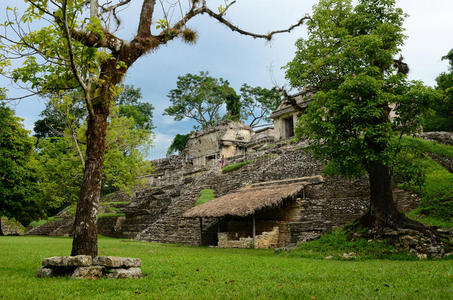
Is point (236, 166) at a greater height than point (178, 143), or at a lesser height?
lesser

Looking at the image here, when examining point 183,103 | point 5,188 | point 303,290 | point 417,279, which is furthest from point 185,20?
point 183,103

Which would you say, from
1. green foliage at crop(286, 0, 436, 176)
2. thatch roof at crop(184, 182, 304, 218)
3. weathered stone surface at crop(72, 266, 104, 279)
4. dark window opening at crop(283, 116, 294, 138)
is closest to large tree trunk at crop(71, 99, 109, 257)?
weathered stone surface at crop(72, 266, 104, 279)

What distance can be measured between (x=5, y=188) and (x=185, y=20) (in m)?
8.93

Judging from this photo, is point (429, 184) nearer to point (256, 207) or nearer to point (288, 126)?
point (256, 207)

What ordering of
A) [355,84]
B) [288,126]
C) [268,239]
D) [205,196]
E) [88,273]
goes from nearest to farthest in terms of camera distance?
[88,273] → [355,84] → [268,239] → [205,196] → [288,126]

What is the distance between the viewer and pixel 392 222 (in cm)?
962

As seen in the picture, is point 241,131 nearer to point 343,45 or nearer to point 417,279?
point 343,45

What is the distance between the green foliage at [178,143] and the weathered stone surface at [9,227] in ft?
65.2

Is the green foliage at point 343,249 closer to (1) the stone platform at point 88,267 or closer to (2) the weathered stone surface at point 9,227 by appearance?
(1) the stone platform at point 88,267

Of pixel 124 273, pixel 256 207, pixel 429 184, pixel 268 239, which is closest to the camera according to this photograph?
pixel 124 273

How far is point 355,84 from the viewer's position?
30.7 feet

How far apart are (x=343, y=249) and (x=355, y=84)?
4346mm

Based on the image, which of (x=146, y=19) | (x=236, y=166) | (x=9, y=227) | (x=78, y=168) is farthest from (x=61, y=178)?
(x=146, y=19)

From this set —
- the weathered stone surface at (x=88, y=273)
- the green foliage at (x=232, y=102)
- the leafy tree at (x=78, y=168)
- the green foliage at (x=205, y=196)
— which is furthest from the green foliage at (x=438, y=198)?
the green foliage at (x=232, y=102)
